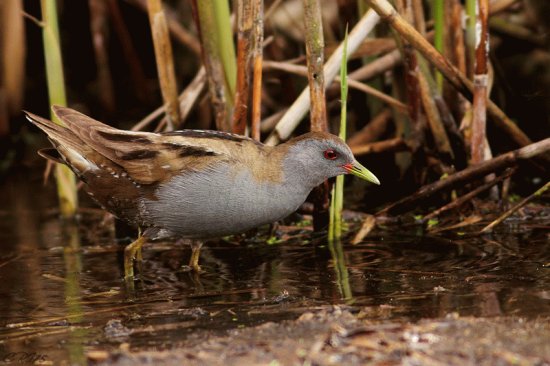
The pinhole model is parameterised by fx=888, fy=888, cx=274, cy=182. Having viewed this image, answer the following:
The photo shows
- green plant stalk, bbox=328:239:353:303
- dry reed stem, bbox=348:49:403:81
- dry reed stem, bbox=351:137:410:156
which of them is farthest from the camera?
dry reed stem, bbox=348:49:403:81

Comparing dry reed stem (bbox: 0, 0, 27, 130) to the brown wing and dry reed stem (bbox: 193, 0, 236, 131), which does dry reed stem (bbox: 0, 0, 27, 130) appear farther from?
the brown wing

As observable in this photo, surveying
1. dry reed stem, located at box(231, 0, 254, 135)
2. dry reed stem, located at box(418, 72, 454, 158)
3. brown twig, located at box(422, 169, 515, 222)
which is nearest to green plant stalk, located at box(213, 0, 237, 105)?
dry reed stem, located at box(231, 0, 254, 135)

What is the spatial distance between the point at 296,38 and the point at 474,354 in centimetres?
551

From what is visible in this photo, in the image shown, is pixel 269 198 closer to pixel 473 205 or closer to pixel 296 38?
pixel 473 205

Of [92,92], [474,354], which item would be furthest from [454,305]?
[92,92]

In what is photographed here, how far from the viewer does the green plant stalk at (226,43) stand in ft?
16.9

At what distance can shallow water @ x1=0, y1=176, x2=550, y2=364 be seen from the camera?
12.2ft

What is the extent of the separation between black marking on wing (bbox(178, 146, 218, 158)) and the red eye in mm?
632

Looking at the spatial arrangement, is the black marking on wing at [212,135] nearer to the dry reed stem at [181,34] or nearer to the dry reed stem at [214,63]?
the dry reed stem at [214,63]

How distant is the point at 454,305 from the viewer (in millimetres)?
3773

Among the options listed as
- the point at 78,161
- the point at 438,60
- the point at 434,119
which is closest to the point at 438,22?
the point at 438,60

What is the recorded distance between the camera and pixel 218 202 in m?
4.60

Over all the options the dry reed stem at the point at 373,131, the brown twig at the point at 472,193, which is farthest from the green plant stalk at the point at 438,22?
the dry reed stem at the point at 373,131

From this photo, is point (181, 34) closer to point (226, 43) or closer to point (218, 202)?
point (226, 43)
